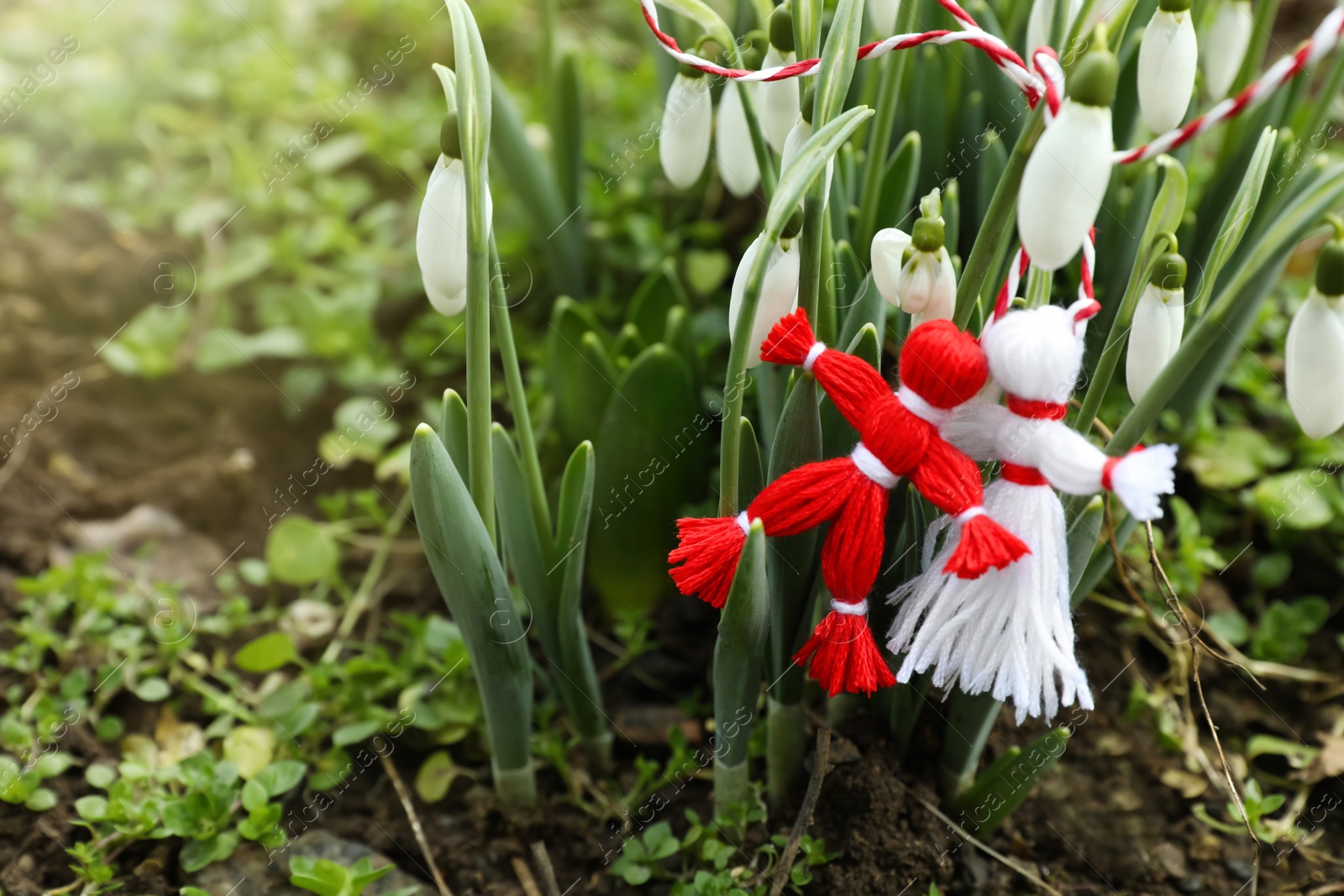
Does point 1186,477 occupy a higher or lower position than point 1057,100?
lower

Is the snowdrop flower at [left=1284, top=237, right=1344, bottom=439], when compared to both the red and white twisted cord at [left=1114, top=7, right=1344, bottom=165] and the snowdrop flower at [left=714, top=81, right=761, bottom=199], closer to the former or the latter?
the red and white twisted cord at [left=1114, top=7, right=1344, bottom=165]

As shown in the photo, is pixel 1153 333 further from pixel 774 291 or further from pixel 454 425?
pixel 454 425

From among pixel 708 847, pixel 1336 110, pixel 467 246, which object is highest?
pixel 467 246

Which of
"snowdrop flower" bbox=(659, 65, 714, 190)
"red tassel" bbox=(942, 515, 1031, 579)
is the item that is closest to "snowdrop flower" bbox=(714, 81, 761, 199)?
"snowdrop flower" bbox=(659, 65, 714, 190)

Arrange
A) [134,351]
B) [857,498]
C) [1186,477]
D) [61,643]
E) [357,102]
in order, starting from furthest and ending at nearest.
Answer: [357,102]
[134,351]
[1186,477]
[61,643]
[857,498]

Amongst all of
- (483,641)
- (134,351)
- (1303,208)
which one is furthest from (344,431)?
(1303,208)

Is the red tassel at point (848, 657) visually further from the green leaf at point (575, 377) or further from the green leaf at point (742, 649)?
the green leaf at point (575, 377)

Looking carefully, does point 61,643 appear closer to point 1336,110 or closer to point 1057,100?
point 1057,100

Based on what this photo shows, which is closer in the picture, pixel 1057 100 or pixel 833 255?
pixel 1057 100

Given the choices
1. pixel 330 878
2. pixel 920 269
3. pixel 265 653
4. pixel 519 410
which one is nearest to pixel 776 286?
pixel 920 269
